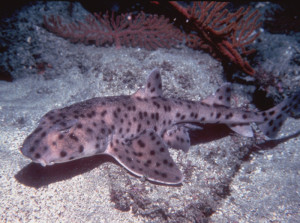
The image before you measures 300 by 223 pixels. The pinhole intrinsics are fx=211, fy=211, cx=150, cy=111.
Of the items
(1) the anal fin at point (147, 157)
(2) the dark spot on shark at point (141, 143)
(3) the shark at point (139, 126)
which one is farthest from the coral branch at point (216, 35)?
(2) the dark spot on shark at point (141, 143)

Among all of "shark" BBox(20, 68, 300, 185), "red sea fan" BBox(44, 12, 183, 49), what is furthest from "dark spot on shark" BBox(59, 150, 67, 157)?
"red sea fan" BBox(44, 12, 183, 49)

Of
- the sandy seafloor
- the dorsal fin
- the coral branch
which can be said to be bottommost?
the sandy seafloor

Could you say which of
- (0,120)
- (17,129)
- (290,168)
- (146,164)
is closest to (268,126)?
(290,168)

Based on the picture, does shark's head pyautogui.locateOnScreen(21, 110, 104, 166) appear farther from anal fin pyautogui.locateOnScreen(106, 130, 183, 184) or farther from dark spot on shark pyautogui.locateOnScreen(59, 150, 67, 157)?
anal fin pyautogui.locateOnScreen(106, 130, 183, 184)

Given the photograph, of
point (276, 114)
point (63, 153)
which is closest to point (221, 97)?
point (276, 114)

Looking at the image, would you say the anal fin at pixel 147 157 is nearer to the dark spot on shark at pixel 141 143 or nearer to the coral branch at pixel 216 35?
the dark spot on shark at pixel 141 143

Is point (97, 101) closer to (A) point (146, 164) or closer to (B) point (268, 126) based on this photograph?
(A) point (146, 164)
